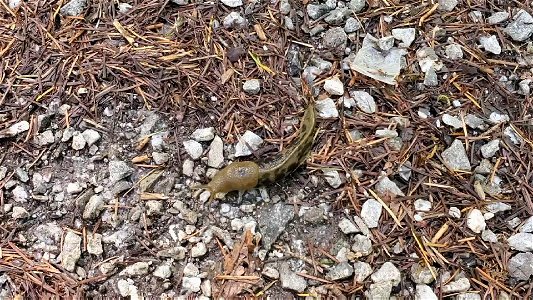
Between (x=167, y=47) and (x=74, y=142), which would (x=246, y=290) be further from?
(x=167, y=47)

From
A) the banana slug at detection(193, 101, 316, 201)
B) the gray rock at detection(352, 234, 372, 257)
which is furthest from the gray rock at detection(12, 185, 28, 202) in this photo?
the gray rock at detection(352, 234, 372, 257)

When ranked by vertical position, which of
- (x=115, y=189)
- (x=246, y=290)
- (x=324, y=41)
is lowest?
(x=246, y=290)

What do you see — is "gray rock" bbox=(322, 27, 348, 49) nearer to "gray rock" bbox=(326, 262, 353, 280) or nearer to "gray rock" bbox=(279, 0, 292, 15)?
"gray rock" bbox=(279, 0, 292, 15)

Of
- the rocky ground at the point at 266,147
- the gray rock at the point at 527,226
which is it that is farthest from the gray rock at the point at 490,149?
the gray rock at the point at 527,226

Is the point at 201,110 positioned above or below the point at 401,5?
below

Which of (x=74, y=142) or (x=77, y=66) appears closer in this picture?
(x=74, y=142)

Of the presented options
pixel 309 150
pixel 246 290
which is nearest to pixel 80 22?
pixel 309 150

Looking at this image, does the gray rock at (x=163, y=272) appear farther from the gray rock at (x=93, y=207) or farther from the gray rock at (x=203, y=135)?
the gray rock at (x=203, y=135)
